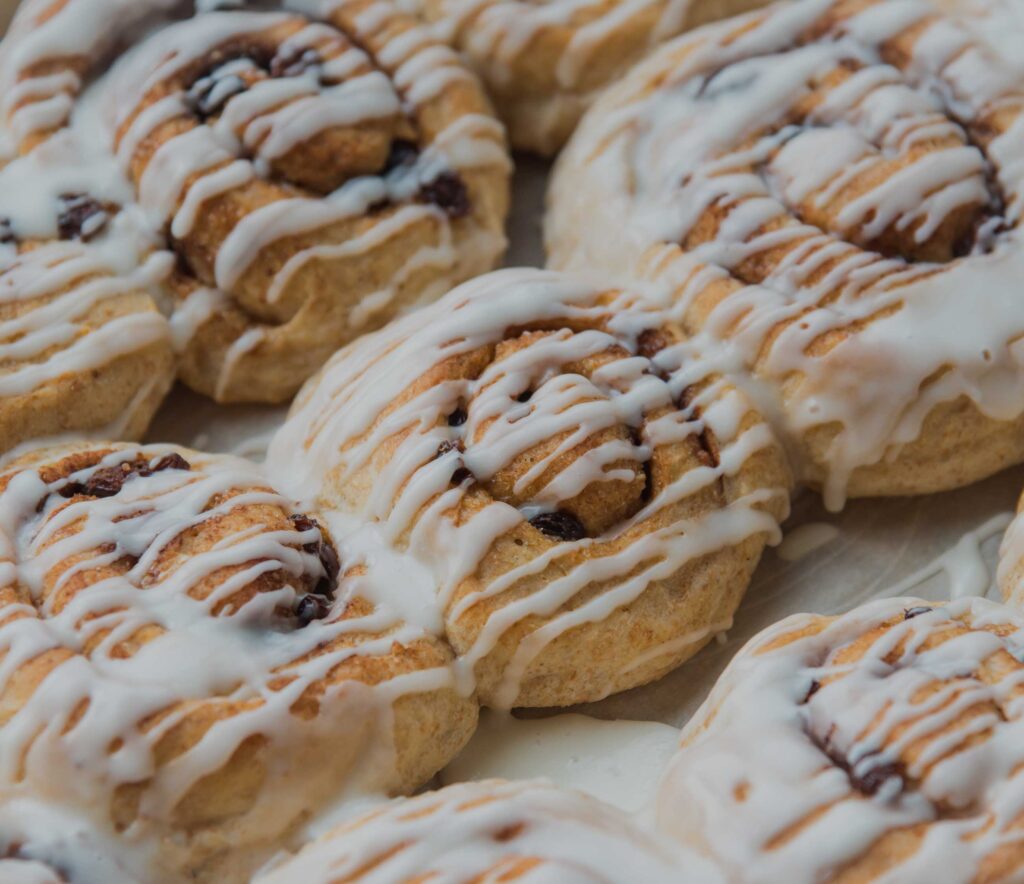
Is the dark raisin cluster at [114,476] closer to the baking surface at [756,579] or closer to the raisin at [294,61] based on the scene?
the baking surface at [756,579]

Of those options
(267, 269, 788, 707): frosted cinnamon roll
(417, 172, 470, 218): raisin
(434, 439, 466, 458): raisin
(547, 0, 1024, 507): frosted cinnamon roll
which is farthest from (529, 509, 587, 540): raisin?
(417, 172, 470, 218): raisin

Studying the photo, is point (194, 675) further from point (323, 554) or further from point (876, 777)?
point (876, 777)

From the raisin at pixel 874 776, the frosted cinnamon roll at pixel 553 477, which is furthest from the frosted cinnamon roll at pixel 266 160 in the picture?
the raisin at pixel 874 776

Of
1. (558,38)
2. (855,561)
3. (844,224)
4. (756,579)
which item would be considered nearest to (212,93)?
(558,38)

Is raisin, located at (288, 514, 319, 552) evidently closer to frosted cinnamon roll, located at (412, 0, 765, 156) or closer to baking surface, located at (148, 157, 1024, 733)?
baking surface, located at (148, 157, 1024, 733)

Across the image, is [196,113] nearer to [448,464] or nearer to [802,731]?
[448,464]

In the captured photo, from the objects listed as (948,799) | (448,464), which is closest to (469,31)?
(448,464)

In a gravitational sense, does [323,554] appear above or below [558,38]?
below

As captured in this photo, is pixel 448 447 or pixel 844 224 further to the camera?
pixel 844 224
